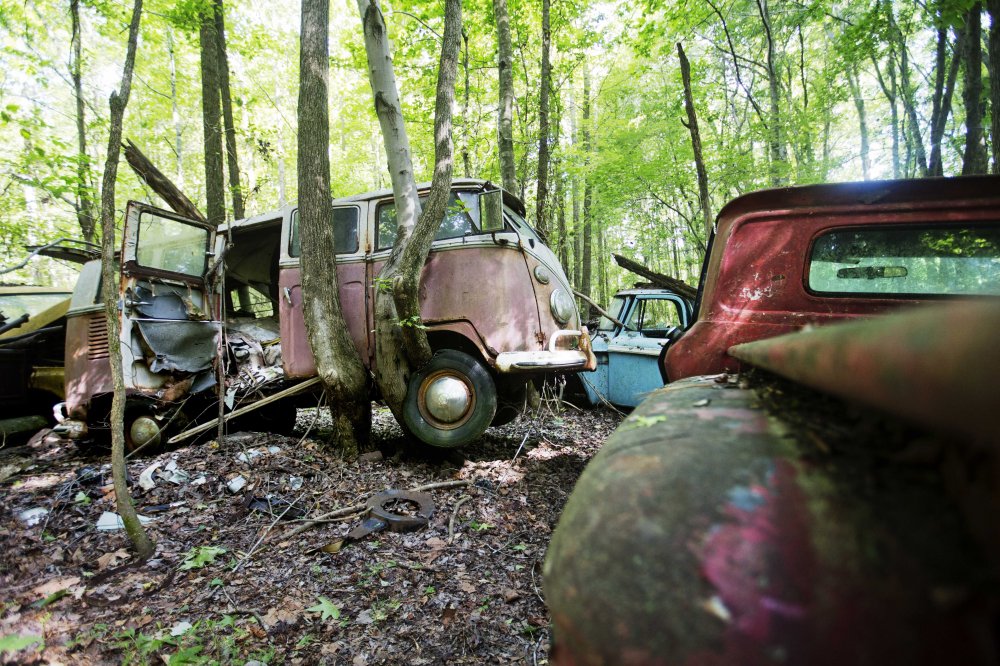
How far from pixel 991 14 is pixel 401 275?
5603 mm

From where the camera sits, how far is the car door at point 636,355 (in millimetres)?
5746

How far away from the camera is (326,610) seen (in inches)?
89.4

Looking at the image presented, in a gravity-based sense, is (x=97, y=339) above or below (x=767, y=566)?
above

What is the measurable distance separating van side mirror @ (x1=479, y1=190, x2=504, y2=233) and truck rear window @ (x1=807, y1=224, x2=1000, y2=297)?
8.22 feet

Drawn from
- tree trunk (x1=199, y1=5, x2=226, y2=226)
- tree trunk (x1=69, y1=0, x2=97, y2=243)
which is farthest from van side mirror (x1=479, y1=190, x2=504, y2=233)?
tree trunk (x1=199, y1=5, x2=226, y2=226)

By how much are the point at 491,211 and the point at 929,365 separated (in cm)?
393

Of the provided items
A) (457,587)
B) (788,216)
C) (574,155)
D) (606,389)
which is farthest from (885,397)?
(574,155)

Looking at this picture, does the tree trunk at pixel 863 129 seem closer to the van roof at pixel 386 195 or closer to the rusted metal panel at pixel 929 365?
the van roof at pixel 386 195

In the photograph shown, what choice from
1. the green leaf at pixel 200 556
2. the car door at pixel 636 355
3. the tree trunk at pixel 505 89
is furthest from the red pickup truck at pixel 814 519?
the tree trunk at pixel 505 89

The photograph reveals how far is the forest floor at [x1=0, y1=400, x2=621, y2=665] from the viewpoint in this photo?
6.70ft

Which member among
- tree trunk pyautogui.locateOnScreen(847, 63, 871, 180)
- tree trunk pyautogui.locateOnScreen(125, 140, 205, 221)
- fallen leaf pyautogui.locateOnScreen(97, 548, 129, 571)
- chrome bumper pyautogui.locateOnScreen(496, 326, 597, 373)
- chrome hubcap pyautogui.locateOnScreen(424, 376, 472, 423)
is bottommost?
fallen leaf pyautogui.locateOnScreen(97, 548, 129, 571)

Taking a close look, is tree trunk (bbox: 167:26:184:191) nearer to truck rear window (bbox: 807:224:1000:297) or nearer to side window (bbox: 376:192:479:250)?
side window (bbox: 376:192:479:250)

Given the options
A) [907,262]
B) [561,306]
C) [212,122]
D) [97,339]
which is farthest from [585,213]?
[907,262]

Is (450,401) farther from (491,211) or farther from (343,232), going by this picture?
(343,232)
